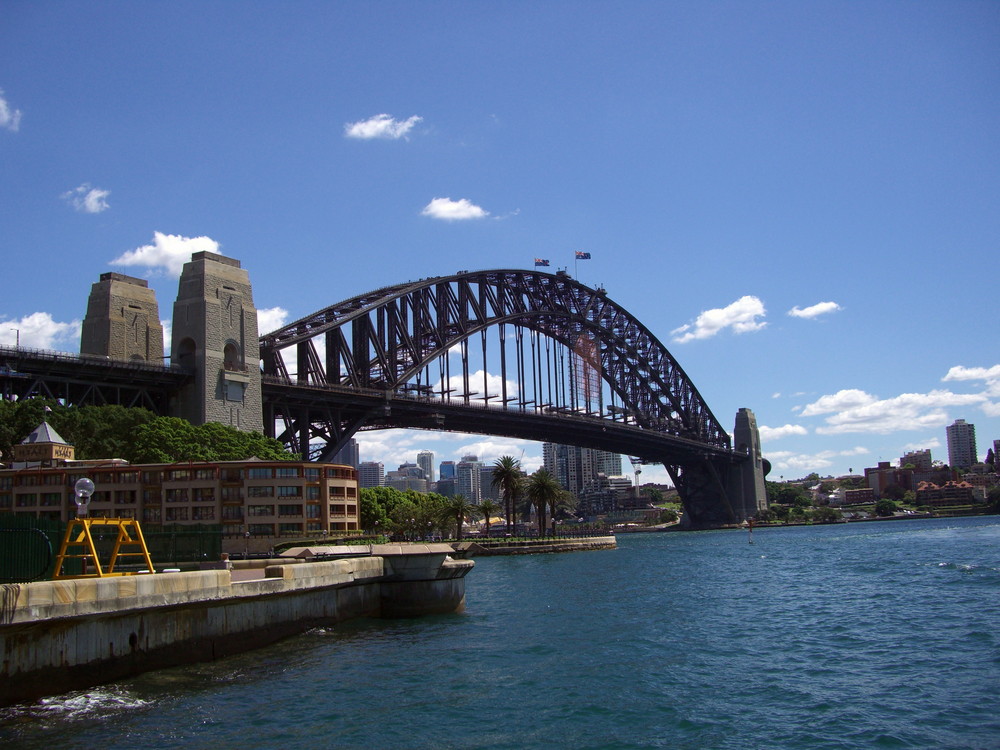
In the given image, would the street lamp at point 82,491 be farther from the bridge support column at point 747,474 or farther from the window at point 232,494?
the bridge support column at point 747,474

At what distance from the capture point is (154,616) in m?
23.5

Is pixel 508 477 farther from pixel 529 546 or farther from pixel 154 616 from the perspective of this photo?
pixel 154 616

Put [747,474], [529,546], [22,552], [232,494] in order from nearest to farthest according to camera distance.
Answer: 1. [22,552]
2. [232,494]
3. [529,546]
4. [747,474]

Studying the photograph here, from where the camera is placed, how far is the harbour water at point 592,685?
61.1 feet

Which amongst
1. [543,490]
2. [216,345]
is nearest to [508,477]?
[543,490]

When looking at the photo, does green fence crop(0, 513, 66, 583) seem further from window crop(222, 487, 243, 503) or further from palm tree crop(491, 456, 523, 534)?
palm tree crop(491, 456, 523, 534)

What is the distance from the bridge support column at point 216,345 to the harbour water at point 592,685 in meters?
44.2

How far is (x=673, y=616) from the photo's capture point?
123 feet

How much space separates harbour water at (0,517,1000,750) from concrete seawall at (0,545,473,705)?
55 centimetres

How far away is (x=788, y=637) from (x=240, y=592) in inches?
668

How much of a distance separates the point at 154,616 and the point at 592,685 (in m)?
10.5

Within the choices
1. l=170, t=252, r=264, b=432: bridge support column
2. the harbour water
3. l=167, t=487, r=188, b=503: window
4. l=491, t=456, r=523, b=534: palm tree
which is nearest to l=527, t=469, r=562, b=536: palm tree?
l=491, t=456, r=523, b=534: palm tree

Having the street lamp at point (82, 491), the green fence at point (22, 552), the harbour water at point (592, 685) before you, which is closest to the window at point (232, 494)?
the harbour water at point (592, 685)

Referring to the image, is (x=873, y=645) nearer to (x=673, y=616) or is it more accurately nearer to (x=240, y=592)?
(x=673, y=616)
